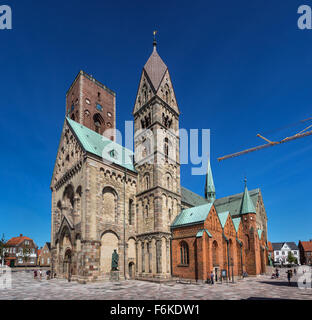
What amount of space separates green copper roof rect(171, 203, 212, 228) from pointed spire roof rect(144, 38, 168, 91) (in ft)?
62.6

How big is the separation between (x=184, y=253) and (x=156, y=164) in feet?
40.1

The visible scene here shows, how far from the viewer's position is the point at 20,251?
8656cm

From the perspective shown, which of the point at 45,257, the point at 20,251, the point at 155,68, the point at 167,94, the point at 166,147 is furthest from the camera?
the point at 20,251

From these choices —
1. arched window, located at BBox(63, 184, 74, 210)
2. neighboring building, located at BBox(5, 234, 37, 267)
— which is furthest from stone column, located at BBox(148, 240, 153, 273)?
neighboring building, located at BBox(5, 234, 37, 267)

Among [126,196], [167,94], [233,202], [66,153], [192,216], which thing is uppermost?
[167,94]

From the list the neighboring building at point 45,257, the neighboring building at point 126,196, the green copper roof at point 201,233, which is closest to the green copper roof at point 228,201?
the neighboring building at point 126,196

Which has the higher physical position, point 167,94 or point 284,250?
point 167,94

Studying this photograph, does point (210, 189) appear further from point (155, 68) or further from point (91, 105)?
point (91, 105)

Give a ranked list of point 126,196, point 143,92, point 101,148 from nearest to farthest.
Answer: point 126,196, point 101,148, point 143,92

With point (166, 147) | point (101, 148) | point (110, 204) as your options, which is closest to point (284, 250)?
point (166, 147)

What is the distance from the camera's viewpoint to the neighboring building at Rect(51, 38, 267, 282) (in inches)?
1186

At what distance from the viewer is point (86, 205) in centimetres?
2919
